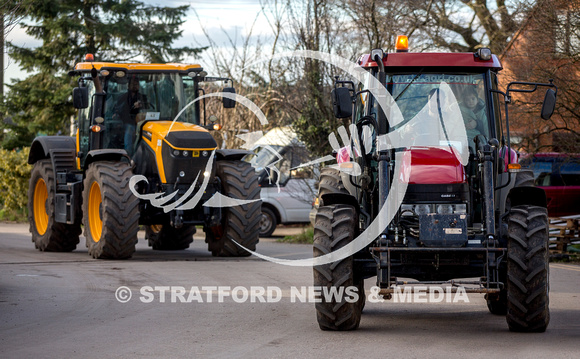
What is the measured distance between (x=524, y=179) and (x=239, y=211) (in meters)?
6.36

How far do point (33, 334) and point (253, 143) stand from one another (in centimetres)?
1619

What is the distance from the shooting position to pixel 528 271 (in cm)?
809

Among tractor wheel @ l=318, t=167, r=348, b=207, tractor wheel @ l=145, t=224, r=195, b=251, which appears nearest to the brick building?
tractor wheel @ l=145, t=224, r=195, b=251

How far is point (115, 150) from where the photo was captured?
50.1 feet

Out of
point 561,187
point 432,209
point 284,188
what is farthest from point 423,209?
point 561,187

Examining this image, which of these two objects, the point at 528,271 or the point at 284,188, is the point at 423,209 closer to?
the point at 528,271

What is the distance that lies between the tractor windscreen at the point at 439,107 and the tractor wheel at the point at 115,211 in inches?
246

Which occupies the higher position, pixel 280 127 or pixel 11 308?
pixel 280 127

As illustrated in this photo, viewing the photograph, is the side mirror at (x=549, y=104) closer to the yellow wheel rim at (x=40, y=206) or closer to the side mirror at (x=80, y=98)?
the side mirror at (x=80, y=98)

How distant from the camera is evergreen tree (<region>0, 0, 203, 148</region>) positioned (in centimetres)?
3138

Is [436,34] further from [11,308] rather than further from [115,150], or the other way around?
[11,308]

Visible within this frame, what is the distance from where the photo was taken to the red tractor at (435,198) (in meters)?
8.16

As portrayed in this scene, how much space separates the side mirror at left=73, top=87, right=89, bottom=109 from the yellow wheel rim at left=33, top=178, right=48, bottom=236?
3.72 metres

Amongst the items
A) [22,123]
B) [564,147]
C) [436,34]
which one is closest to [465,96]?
[564,147]
